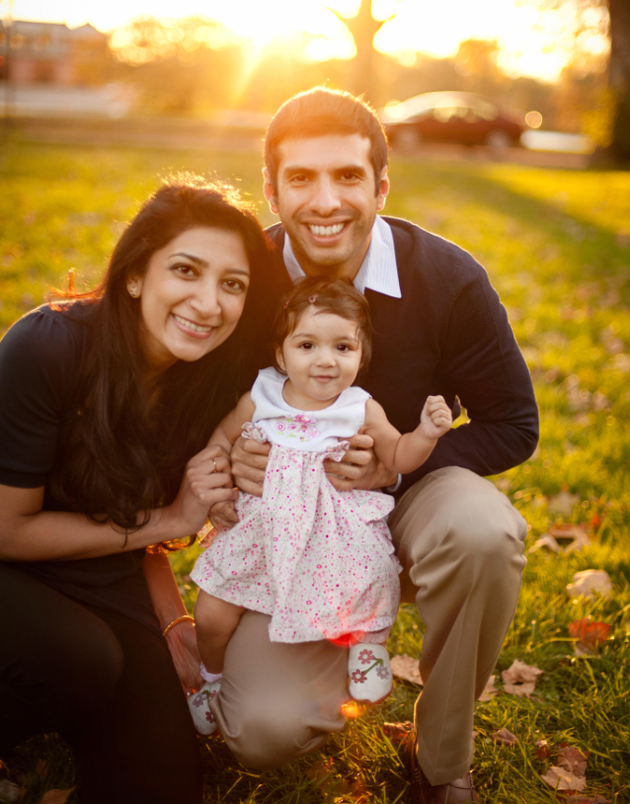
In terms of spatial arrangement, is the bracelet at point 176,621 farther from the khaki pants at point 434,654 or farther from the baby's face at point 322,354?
the baby's face at point 322,354

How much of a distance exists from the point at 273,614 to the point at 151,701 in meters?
0.48

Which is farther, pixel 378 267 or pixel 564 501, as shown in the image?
pixel 564 501

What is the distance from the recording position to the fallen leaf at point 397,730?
2.36 meters

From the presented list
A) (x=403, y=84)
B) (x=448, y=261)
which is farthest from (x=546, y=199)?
(x=403, y=84)

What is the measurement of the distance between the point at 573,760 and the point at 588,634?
588 mm

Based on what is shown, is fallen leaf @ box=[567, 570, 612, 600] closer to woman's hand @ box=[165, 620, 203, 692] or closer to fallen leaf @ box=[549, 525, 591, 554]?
fallen leaf @ box=[549, 525, 591, 554]

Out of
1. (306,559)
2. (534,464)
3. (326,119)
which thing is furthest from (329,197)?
(534,464)

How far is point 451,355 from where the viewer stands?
2.54 m

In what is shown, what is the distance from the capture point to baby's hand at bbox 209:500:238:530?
2.28 m

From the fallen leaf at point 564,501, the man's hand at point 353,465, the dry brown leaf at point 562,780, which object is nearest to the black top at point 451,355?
the man's hand at point 353,465

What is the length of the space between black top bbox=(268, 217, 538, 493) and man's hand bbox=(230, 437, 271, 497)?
489 mm

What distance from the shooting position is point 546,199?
12023mm

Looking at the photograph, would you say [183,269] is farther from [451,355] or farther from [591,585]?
[591,585]

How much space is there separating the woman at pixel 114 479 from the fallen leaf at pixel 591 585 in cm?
162
